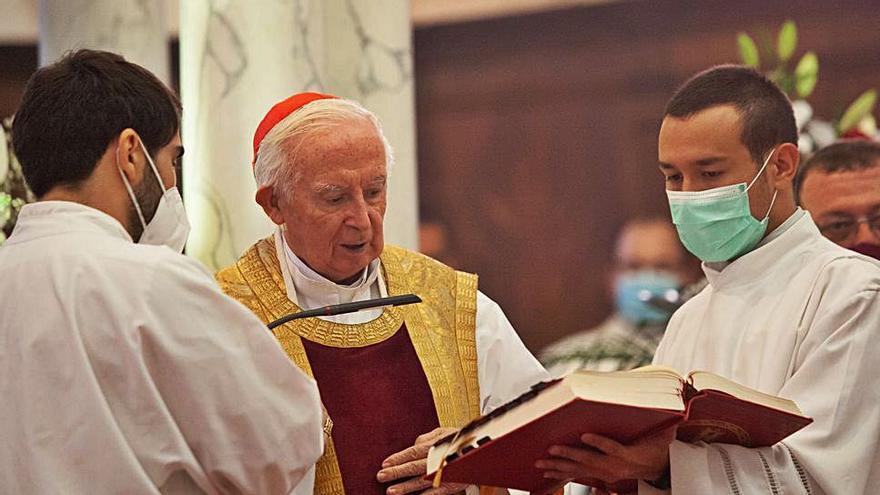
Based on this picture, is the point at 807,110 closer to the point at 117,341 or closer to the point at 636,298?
the point at 636,298

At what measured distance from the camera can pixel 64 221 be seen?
2.86 meters

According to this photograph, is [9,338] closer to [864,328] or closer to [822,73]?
[864,328]

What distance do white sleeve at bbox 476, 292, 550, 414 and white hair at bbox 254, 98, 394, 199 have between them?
22.4 inches

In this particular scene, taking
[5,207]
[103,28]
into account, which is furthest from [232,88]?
[5,207]

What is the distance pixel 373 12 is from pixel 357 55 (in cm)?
20

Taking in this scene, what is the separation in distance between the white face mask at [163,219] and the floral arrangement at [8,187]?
1.32 meters

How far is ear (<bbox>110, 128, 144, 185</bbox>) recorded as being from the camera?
2959 mm

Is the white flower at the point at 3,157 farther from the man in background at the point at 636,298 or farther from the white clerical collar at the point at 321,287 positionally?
the man in background at the point at 636,298

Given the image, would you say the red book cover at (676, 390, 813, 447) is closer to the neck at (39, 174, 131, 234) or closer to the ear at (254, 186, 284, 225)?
the ear at (254, 186, 284, 225)

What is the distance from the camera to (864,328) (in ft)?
11.2

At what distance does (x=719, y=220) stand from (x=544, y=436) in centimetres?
110

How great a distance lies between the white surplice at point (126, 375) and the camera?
2711 mm

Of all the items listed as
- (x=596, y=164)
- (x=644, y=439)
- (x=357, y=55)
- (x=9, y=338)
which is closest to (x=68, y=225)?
(x=9, y=338)

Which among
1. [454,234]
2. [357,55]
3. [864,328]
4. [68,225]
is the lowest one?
[454,234]
